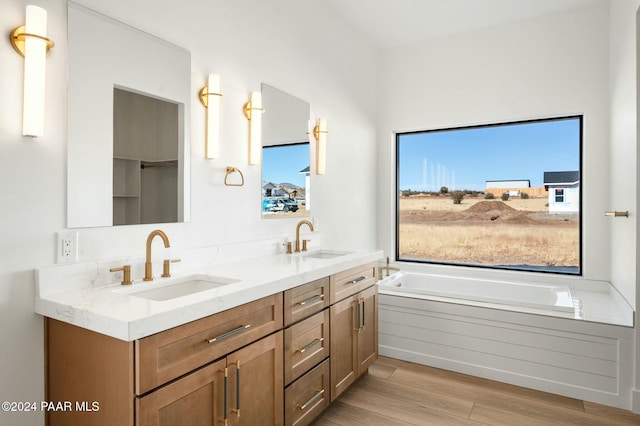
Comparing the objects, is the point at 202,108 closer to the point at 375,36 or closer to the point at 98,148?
the point at 98,148

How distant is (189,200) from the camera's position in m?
2.04

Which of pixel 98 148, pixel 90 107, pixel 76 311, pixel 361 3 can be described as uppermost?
pixel 361 3

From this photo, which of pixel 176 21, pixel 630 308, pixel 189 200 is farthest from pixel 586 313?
pixel 176 21

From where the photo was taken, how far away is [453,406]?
2432 millimetres

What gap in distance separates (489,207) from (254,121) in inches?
102

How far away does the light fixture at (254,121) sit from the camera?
2.41m

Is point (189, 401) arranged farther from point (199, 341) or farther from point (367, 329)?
point (367, 329)

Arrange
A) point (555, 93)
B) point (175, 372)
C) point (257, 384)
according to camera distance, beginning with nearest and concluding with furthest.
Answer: point (175, 372)
point (257, 384)
point (555, 93)

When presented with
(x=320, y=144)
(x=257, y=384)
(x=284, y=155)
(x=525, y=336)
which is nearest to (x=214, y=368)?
(x=257, y=384)

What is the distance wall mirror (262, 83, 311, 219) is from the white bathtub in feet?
3.78

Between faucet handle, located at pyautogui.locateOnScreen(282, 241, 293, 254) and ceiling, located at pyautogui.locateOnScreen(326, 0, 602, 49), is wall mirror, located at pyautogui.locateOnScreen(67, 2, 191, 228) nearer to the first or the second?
faucet handle, located at pyautogui.locateOnScreen(282, 241, 293, 254)

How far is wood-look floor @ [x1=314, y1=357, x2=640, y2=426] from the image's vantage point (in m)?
2.27

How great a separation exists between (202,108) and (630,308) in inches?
117

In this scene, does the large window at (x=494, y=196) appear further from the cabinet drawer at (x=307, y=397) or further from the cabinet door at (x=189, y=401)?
the cabinet door at (x=189, y=401)
